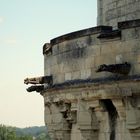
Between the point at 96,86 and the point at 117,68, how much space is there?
2.13ft

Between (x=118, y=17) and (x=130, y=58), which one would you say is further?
(x=118, y=17)

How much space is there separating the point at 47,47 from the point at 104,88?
2.99 m

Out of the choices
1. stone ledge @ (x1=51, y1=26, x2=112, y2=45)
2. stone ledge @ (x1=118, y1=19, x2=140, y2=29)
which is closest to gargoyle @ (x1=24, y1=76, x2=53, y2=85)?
stone ledge @ (x1=51, y1=26, x2=112, y2=45)

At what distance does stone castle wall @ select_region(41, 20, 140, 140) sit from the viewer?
9945 millimetres

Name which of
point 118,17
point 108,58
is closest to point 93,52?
point 108,58

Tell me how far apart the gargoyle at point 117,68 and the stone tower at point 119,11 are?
9.71 feet

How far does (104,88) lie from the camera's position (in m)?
10.3

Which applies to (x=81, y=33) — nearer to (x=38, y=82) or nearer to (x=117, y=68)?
(x=117, y=68)

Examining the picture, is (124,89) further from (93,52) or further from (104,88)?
(93,52)

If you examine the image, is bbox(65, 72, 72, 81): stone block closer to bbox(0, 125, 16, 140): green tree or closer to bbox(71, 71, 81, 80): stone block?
bbox(71, 71, 81, 80): stone block

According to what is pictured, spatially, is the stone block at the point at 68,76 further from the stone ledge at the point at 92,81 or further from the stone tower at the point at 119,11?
the stone tower at the point at 119,11

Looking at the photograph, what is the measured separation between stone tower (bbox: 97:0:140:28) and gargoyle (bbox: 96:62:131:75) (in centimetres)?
296

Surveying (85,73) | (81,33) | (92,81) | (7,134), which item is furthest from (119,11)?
(7,134)

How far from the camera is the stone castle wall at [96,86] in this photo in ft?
32.6
